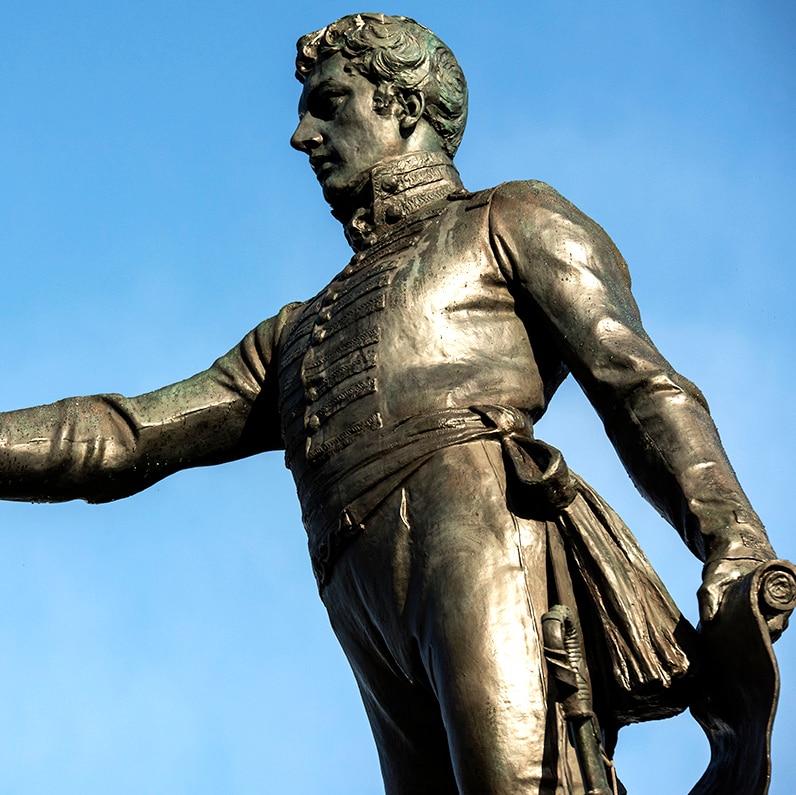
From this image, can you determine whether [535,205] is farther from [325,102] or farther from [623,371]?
[325,102]

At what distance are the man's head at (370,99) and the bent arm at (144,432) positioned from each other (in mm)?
715

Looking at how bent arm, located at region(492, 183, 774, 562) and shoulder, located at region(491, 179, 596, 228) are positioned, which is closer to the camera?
bent arm, located at region(492, 183, 774, 562)

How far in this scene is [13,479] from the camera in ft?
28.5

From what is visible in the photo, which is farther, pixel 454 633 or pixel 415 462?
pixel 415 462

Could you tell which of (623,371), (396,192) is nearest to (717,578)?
(623,371)

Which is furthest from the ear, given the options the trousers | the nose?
the trousers

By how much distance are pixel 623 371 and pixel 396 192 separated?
5.05 ft

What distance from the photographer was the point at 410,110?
9.13 meters

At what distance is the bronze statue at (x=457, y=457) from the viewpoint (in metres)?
7.21

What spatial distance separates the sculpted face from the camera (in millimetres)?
9023

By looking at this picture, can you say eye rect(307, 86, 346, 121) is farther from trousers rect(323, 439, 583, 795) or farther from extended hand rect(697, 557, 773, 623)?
extended hand rect(697, 557, 773, 623)

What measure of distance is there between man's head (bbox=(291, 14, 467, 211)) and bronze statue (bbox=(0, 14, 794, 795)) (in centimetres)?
1

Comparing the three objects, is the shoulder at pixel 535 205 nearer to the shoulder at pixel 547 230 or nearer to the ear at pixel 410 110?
the shoulder at pixel 547 230

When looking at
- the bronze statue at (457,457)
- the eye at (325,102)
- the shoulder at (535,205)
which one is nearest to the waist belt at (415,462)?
the bronze statue at (457,457)
